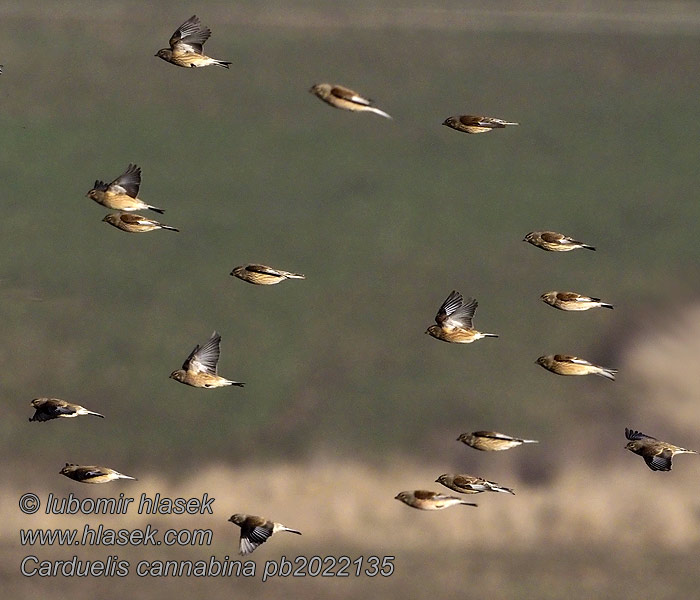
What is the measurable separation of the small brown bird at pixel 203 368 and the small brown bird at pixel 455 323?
18.8ft

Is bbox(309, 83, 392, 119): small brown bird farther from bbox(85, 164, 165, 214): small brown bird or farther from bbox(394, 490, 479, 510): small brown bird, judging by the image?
bbox(394, 490, 479, 510): small brown bird

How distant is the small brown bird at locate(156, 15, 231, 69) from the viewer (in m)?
43.2

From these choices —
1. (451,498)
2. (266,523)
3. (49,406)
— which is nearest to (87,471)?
(49,406)

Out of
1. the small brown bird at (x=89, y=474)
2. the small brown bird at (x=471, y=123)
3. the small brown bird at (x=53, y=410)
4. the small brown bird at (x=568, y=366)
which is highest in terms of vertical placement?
the small brown bird at (x=471, y=123)

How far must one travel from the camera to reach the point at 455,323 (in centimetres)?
4288

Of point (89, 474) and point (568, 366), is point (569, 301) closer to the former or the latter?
point (568, 366)

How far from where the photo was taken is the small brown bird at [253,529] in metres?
41.3

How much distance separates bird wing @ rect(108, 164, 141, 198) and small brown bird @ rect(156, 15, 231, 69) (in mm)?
3203

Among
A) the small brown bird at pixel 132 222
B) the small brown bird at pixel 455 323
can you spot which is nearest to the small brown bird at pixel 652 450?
the small brown bird at pixel 455 323

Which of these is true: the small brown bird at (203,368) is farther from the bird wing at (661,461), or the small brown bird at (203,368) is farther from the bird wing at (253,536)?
the bird wing at (661,461)

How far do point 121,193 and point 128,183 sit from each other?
0.33 metres

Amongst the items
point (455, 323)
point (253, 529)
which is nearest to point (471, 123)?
point (455, 323)

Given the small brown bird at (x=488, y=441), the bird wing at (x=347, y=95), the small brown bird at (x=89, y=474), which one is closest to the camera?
the bird wing at (x=347, y=95)

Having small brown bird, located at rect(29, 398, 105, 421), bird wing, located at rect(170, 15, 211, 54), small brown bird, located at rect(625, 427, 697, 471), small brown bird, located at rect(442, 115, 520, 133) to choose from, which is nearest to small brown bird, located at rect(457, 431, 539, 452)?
small brown bird, located at rect(625, 427, 697, 471)
